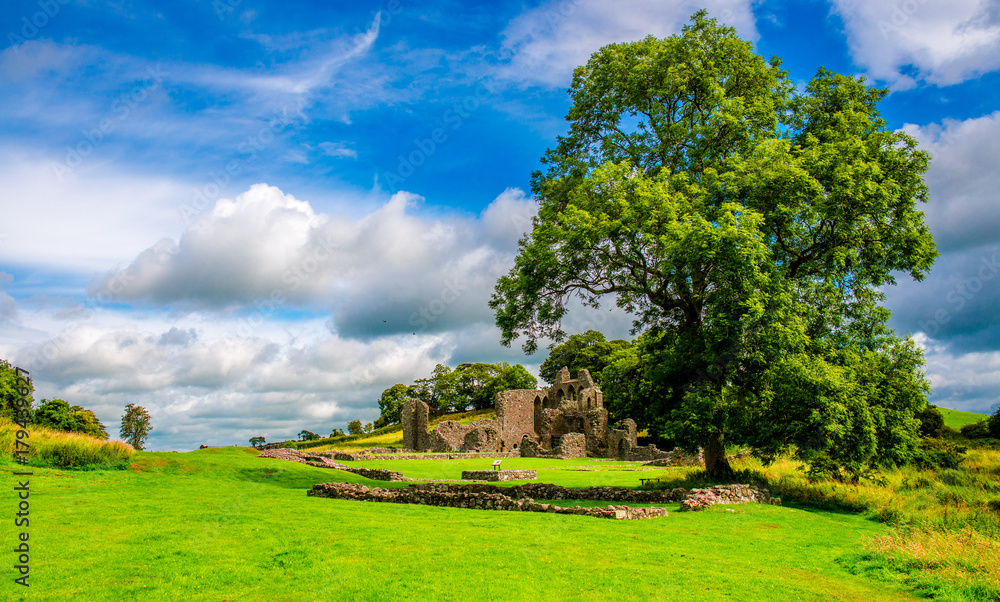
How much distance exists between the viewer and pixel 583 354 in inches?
2972

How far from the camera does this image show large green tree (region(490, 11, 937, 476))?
53.5 ft

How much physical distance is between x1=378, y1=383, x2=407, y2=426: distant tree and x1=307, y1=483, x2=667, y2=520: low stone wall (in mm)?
70641

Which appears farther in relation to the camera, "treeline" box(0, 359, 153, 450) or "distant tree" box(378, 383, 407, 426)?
"distant tree" box(378, 383, 407, 426)

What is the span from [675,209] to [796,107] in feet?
27.9

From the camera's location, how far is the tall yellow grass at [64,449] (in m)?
16.0

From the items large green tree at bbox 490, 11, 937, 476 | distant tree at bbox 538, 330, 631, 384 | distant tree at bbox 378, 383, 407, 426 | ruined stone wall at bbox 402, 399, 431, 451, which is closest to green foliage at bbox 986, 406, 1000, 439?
large green tree at bbox 490, 11, 937, 476

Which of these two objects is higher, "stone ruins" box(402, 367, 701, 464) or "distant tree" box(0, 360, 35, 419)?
"distant tree" box(0, 360, 35, 419)

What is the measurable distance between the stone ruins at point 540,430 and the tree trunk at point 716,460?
21268 mm

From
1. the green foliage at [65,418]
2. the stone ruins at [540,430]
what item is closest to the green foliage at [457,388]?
the stone ruins at [540,430]

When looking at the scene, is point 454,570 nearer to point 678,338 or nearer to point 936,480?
point 678,338

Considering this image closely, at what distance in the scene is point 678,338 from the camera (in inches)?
842

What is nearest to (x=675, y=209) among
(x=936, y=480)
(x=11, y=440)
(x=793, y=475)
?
(x=793, y=475)

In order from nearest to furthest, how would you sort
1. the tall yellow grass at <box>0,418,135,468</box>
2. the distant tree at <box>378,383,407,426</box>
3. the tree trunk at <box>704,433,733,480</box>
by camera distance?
the tall yellow grass at <box>0,418,135,468</box>, the tree trunk at <box>704,433,733,480</box>, the distant tree at <box>378,383,407,426</box>

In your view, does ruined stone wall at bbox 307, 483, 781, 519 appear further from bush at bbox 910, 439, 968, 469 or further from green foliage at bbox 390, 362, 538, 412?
green foliage at bbox 390, 362, 538, 412
